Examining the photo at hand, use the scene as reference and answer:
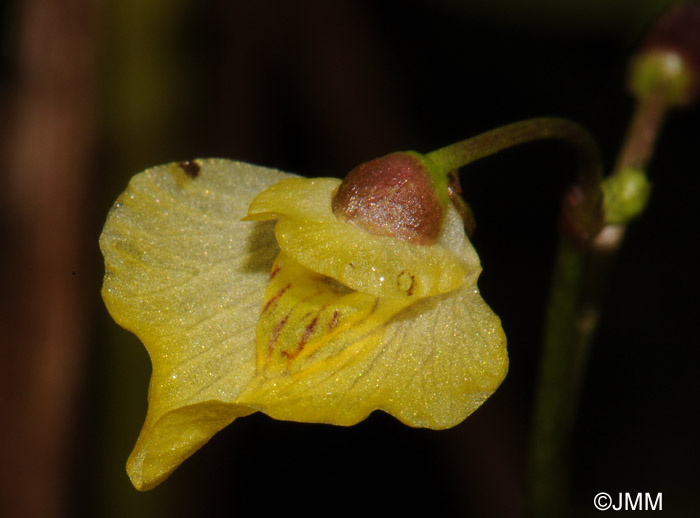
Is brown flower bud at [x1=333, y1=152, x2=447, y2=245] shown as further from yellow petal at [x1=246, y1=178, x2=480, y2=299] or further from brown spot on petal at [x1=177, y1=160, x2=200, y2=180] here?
brown spot on petal at [x1=177, y1=160, x2=200, y2=180]

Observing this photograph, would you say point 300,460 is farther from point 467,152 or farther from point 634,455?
point 467,152

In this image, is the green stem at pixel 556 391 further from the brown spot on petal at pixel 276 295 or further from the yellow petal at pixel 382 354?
the brown spot on petal at pixel 276 295

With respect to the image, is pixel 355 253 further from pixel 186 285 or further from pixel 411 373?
pixel 186 285

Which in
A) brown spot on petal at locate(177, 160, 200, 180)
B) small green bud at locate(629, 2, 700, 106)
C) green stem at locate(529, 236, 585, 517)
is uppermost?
small green bud at locate(629, 2, 700, 106)

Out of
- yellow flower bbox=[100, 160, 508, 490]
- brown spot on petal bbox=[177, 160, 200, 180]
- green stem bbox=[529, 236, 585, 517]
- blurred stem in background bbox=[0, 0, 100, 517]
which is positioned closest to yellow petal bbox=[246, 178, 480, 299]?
yellow flower bbox=[100, 160, 508, 490]

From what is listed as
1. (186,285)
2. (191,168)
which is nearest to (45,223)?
(191,168)

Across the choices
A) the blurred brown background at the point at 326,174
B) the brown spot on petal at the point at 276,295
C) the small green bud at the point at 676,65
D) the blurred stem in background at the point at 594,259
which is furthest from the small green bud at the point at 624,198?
the blurred brown background at the point at 326,174
